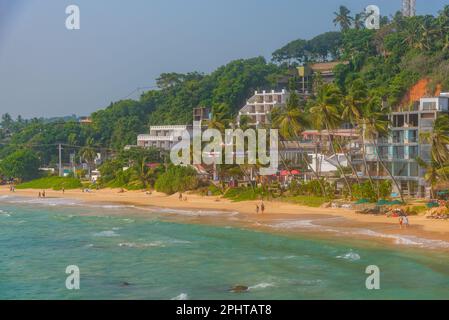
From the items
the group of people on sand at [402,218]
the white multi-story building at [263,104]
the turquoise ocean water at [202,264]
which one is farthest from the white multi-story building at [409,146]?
the white multi-story building at [263,104]

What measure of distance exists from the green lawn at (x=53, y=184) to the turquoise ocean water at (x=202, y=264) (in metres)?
35.3

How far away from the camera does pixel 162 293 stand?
85.4 feet

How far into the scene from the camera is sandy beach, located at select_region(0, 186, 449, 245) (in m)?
38.2

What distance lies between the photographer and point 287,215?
159ft

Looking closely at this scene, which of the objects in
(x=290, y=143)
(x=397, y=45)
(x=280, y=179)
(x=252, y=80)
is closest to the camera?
(x=280, y=179)

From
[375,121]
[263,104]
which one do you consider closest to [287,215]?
[375,121]

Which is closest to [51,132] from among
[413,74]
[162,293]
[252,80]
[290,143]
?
[252,80]

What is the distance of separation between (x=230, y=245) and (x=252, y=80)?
6440cm

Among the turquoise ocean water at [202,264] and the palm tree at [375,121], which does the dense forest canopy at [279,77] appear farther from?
the turquoise ocean water at [202,264]

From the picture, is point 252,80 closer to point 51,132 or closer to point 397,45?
point 397,45

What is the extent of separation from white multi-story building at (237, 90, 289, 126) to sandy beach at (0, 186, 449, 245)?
76.4ft

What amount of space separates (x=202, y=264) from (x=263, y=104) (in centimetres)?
5720

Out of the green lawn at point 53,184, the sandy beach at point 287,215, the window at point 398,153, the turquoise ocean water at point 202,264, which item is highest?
the window at point 398,153

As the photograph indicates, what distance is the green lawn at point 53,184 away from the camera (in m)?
82.4
